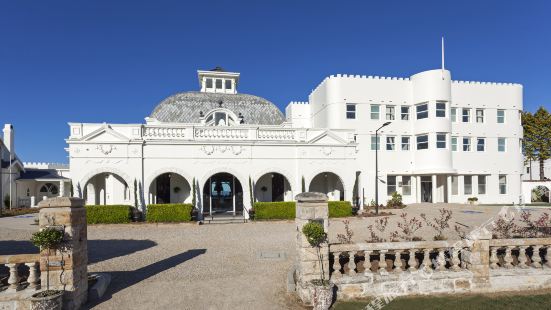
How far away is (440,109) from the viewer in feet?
86.7

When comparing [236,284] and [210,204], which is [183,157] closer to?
[210,204]

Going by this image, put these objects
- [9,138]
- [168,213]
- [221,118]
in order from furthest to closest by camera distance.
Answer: [9,138] < [221,118] < [168,213]

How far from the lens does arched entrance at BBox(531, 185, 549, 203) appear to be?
105ft

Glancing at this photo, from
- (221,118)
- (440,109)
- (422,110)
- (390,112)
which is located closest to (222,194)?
(221,118)

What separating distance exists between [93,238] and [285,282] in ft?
34.2

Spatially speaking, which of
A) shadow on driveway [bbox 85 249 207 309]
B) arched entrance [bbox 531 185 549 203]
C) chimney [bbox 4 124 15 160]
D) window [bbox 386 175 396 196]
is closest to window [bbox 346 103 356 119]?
window [bbox 386 175 396 196]

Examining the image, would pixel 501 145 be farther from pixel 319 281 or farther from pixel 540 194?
pixel 319 281

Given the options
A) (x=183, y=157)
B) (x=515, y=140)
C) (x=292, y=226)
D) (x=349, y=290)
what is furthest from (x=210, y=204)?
(x=515, y=140)

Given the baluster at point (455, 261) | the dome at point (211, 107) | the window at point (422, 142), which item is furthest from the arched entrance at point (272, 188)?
the baluster at point (455, 261)

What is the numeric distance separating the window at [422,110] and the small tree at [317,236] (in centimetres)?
2378

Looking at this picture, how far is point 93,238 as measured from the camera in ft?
45.4

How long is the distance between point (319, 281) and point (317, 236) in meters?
0.99

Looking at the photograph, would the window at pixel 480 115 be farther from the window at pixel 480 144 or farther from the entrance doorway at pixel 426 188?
the entrance doorway at pixel 426 188

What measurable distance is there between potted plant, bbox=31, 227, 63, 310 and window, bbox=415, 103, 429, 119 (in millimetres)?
27561
